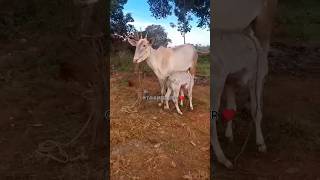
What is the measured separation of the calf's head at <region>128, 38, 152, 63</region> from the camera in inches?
122

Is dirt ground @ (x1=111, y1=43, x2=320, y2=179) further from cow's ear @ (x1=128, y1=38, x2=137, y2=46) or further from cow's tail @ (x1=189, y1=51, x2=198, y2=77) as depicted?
cow's ear @ (x1=128, y1=38, x2=137, y2=46)

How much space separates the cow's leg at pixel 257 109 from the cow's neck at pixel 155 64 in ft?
1.97

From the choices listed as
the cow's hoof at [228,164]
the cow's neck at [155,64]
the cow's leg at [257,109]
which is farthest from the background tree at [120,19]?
the cow's hoof at [228,164]

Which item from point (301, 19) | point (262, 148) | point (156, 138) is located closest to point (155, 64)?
point (156, 138)

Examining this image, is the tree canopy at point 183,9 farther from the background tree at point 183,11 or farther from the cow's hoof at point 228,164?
the cow's hoof at point 228,164

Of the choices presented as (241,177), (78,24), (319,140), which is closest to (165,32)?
(78,24)

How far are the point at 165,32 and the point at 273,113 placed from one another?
1058mm

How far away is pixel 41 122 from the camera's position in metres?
3.68

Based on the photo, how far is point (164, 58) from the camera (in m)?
3.13

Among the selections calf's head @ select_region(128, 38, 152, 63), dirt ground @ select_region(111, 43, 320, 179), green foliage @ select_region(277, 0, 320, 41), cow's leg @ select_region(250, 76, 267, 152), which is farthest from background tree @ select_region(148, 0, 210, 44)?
green foliage @ select_region(277, 0, 320, 41)

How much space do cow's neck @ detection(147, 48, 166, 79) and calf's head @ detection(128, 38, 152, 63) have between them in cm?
2

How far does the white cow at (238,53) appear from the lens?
10.2 feet

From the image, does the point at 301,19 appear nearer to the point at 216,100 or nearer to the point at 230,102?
the point at 230,102

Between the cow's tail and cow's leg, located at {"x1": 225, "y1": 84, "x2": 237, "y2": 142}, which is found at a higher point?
the cow's tail
